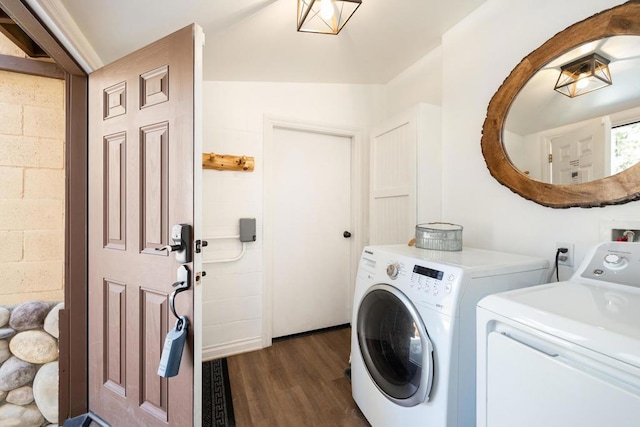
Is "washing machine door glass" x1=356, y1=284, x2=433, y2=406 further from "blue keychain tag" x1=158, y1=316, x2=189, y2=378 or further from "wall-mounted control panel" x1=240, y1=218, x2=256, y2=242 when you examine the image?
"wall-mounted control panel" x1=240, y1=218, x2=256, y2=242

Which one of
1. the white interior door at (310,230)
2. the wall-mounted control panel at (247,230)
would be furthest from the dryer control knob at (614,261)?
the wall-mounted control panel at (247,230)

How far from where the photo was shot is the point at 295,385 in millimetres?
1676

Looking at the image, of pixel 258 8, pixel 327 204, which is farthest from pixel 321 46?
pixel 327 204

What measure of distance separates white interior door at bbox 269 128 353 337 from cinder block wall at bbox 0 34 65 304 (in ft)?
4.33

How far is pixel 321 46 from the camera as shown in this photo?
1.78 meters

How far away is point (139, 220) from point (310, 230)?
1.44 m

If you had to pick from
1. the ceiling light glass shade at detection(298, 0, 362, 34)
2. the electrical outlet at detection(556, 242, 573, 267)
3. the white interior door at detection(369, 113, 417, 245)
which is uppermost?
the ceiling light glass shade at detection(298, 0, 362, 34)

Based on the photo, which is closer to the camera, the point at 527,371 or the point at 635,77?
the point at 527,371

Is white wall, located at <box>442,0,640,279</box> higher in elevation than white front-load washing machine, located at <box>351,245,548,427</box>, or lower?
higher

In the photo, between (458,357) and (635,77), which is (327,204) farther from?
(635,77)

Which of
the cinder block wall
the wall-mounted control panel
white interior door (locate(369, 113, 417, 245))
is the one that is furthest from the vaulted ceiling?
the wall-mounted control panel

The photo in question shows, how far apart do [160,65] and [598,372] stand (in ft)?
5.74

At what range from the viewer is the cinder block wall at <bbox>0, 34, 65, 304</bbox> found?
135 cm

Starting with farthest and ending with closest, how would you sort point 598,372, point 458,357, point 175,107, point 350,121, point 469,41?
point 350,121
point 469,41
point 175,107
point 458,357
point 598,372
